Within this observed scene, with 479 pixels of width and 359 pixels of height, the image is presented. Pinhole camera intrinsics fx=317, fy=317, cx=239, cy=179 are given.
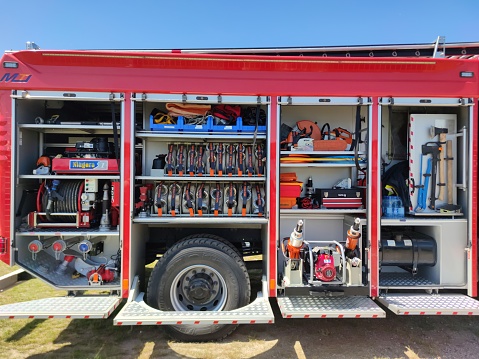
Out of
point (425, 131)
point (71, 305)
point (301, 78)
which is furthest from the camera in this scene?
point (425, 131)

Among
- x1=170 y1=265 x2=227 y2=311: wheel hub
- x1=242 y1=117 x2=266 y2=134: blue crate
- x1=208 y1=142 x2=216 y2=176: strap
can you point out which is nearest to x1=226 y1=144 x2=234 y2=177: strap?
x1=208 y1=142 x2=216 y2=176: strap

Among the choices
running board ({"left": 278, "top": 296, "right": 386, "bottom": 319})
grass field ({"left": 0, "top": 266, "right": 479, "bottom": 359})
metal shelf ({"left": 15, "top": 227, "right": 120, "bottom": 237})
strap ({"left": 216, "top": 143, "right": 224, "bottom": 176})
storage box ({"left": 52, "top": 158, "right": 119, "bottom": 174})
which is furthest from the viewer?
strap ({"left": 216, "top": 143, "right": 224, "bottom": 176})

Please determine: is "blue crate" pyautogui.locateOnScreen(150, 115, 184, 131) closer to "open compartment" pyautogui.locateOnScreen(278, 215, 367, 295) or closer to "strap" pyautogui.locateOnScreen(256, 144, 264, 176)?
"strap" pyautogui.locateOnScreen(256, 144, 264, 176)

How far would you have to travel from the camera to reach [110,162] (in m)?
3.82

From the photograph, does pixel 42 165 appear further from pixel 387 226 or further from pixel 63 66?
pixel 387 226

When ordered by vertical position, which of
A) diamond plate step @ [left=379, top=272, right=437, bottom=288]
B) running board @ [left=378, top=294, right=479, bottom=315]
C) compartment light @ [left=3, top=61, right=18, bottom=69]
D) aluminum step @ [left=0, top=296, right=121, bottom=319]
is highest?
compartment light @ [left=3, top=61, right=18, bottom=69]

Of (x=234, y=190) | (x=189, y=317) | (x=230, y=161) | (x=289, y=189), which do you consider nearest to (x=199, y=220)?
(x=234, y=190)

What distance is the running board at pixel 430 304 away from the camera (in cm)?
347

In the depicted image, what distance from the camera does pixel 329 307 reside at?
3574 millimetres

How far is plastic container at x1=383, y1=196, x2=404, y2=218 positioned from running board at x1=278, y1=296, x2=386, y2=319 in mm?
1065

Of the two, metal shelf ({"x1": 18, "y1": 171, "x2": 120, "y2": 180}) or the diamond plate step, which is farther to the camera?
the diamond plate step

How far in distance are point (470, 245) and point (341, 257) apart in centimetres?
157

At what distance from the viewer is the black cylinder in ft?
12.9

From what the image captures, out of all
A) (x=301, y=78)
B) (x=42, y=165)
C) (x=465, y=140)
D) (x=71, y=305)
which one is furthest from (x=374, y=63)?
(x=71, y=305)
